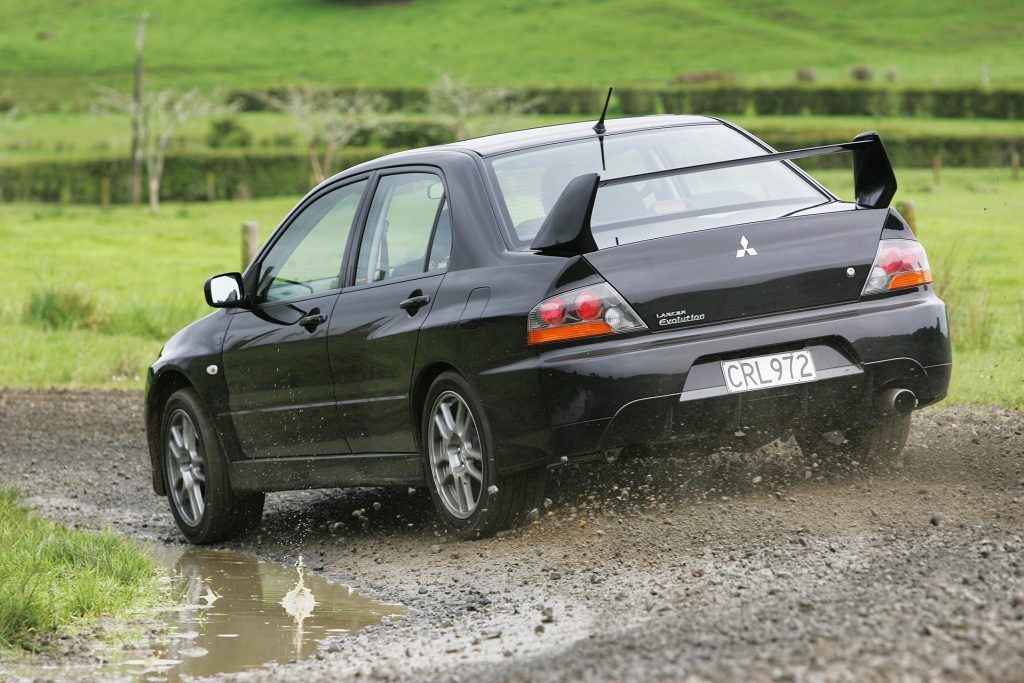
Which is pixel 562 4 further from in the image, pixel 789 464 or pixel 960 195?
pixel 789 464

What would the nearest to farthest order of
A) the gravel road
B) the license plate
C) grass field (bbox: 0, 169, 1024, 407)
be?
the gravel road → the license plate → grass field (bbox: 0, 169, 1024, 407)

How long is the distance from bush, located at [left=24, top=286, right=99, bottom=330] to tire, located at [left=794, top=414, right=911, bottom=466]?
546 inches

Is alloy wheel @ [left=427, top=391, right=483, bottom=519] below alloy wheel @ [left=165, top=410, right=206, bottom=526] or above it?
above

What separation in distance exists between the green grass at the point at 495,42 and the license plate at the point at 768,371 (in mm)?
85980

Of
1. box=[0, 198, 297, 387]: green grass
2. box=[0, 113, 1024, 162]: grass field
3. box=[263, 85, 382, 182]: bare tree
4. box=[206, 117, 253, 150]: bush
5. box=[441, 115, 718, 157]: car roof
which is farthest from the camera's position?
box=[206, 117, 253, 150]: bush

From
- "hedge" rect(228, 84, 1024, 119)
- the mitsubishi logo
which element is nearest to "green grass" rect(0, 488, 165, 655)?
the mitsubishi logo

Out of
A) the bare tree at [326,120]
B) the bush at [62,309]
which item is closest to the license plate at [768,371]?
the bush at [62,309]

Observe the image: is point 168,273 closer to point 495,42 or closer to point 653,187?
point 653,187

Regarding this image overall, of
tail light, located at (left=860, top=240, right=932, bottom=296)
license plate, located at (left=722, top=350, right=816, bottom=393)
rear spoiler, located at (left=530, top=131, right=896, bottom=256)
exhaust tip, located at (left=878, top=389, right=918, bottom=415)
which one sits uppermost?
rear spoiler, located at (left=530, top=131, right=896, bottom=256)

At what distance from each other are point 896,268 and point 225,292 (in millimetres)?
3315

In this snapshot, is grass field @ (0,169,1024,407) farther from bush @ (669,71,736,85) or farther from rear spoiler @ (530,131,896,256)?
bush @ (669,71,736,85)

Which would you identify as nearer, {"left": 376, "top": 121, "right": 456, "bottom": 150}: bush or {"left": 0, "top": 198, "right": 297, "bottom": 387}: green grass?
{"left": 0, "top": 198, "right": 297, "bottom": 387}: green grass

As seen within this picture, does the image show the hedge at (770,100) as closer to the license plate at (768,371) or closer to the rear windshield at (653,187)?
the rear windshield at (653,187)

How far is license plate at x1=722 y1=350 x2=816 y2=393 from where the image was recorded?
19.2ft
